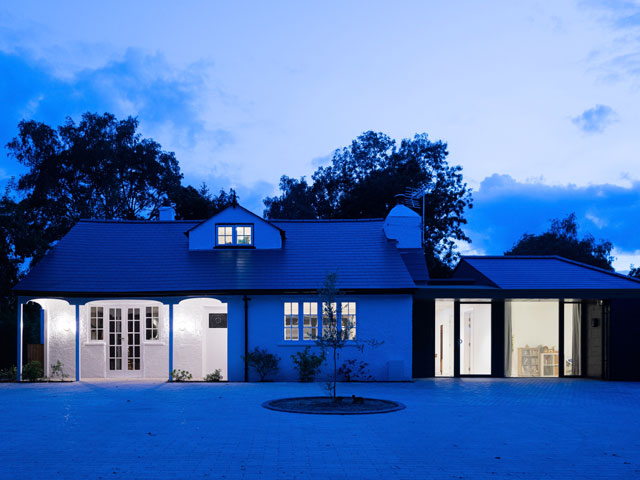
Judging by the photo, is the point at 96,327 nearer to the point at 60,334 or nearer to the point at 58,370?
the point at 60,334

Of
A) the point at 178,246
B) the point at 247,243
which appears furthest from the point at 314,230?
the point at 178,246

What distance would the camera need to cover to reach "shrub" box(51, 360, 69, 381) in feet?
65.7

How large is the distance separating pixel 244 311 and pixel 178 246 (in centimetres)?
406

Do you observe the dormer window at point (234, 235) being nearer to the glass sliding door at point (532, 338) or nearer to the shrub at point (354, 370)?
the shrub at point (354, 370)

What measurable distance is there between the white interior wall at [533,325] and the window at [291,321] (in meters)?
6.46

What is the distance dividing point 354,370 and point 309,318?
6.22ft

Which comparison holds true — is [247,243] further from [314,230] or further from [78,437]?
[78,437]

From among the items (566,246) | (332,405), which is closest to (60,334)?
(332,405)

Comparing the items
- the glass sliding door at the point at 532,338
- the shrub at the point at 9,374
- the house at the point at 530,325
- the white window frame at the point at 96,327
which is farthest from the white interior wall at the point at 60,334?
the glass sliding door at the point at 532,338

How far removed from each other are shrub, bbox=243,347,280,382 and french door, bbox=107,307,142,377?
3.51m

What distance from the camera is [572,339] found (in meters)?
21.8

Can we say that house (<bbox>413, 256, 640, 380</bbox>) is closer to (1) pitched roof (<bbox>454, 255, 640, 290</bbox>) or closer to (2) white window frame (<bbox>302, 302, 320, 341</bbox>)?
(1) pitched roof (<bbox>454, 255, 640, 290</bbox>)

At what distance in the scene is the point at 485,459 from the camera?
8.93m

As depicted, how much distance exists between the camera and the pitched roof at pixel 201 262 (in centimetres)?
1998
